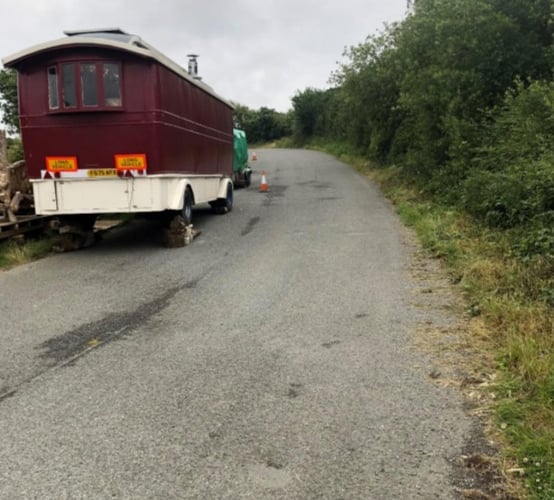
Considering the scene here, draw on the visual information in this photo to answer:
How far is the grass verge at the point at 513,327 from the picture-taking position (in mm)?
3342

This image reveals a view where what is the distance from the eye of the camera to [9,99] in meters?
18.6

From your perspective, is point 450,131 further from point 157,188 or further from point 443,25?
point 157,188

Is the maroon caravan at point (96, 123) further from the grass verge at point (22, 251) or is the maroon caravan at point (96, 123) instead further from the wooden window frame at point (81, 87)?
the grass verge at point (22, 251)

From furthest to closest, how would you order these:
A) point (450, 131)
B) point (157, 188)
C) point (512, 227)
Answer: point (450, 131) < point (157, 188) < point (512, 227)

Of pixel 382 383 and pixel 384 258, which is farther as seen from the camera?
pixel 384 258

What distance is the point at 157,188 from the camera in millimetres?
10016

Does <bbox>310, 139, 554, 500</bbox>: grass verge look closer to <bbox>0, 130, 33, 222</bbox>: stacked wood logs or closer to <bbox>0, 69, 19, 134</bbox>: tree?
<bbox>0, 130, 33, 222</bbox>: stacked wood logs

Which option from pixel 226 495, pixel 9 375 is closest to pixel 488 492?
pixel 226 495

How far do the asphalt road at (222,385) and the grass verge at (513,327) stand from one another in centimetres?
39

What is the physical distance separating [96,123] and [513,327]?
7.51 metres

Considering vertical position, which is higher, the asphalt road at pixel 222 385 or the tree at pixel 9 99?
the tree at pixel 9 99

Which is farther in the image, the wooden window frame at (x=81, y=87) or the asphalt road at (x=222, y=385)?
the wooden window frame at (x=81, y=87)

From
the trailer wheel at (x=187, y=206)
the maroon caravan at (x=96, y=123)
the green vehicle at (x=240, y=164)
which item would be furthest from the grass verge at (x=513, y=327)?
the green vehicle at (x=240, y=164)

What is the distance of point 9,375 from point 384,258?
6133 millimetres
